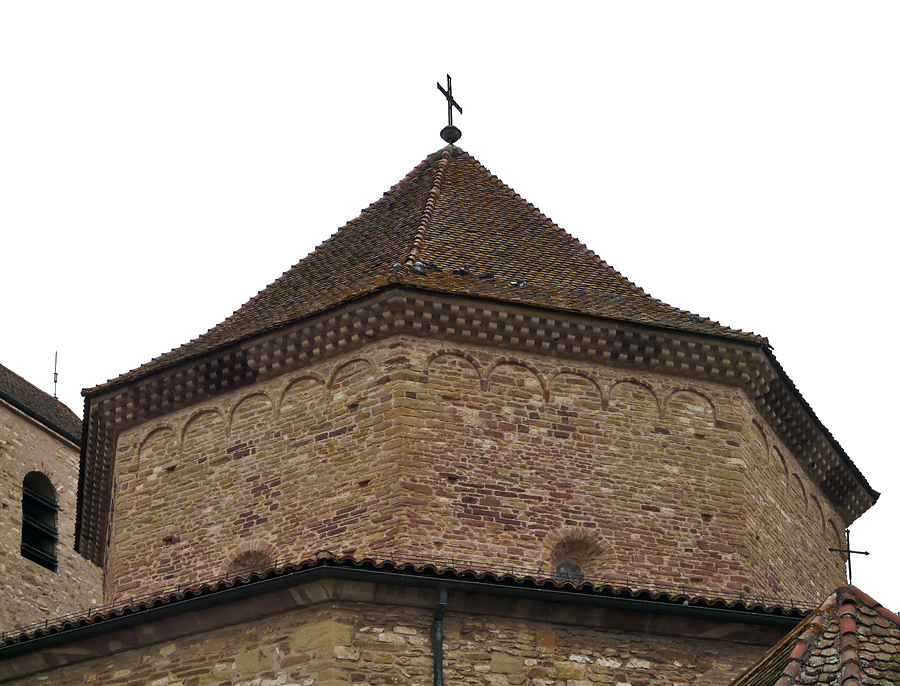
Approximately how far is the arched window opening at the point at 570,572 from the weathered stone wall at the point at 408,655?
1580 millimetres

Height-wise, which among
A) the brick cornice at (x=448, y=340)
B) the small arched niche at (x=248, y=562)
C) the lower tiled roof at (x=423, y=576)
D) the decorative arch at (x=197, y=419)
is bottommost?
the lower tiled roof at (x=423, y=576)

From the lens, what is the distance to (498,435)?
17.8 metres

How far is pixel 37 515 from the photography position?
28266 mm

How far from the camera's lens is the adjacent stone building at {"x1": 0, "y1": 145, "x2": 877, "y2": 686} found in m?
15.3

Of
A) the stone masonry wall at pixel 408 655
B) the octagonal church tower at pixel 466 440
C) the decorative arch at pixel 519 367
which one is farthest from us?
the decorative arch at pixel 519 367

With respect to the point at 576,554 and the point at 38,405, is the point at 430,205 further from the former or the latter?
the point at 38,405

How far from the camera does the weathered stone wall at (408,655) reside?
14.9 metres

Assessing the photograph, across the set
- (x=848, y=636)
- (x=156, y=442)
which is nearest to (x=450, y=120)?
(x=156, y=442)

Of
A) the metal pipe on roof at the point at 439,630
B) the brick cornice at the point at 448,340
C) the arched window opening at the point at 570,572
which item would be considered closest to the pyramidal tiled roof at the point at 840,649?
the metal pipe on roof at the point at 439,630

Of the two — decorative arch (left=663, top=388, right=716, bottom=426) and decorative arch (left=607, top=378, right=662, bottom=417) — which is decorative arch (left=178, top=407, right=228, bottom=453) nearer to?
decorative arch (left=607, top=378, right=662, bottom=417)

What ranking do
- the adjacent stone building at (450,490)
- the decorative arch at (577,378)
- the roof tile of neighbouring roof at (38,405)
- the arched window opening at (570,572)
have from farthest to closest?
1. the roof tile of neighbouring roof at (38,405)
2. the decorative arch at (577,378)
3. the arched window opening at (570,572)
4. the adjacent stone building at (450,490)

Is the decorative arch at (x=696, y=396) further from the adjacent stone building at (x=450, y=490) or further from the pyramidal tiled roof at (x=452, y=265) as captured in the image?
the pyramidal tiled roof at (x=452, y=265)

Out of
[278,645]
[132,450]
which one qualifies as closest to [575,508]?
[278,645]

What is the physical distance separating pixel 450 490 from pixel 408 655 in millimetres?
2592
